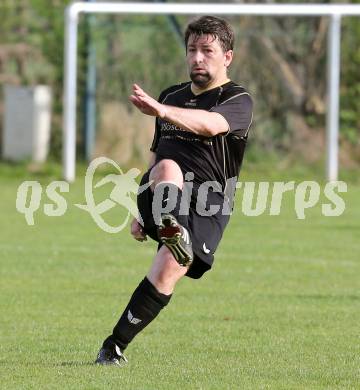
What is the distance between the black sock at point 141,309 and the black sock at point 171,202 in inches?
15.8

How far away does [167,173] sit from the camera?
696cm

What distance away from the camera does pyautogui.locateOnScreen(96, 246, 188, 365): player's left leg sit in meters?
7.07

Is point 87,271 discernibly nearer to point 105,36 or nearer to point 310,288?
point 310,288

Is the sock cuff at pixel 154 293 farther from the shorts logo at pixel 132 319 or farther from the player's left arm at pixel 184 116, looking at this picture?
the player's left arm at pixel 184 116

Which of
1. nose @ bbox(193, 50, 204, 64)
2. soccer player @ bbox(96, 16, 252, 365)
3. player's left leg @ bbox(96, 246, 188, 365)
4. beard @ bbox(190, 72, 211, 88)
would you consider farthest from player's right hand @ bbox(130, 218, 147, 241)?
nose @ bbox(193, 50, 204, 64)

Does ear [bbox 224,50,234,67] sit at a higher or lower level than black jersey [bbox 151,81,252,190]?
higher

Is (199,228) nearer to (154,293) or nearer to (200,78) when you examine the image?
(154,293)

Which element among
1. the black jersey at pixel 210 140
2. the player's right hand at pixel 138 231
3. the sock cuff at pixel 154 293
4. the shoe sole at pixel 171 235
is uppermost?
the black jersey at pixel 210 140

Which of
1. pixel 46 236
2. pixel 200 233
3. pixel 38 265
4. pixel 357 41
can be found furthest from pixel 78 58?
pixel 200 233

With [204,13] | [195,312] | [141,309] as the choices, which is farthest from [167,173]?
[204,13]

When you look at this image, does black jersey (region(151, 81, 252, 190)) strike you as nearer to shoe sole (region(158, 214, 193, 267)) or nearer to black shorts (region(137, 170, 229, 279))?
black shorts (region(137, 170, 229, 279))

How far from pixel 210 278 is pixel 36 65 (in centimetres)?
1853

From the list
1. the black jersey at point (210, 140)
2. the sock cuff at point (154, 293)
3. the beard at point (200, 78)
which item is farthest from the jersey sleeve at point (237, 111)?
the sock cuff at point (154, 293)

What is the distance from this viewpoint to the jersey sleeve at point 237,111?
6996mm
